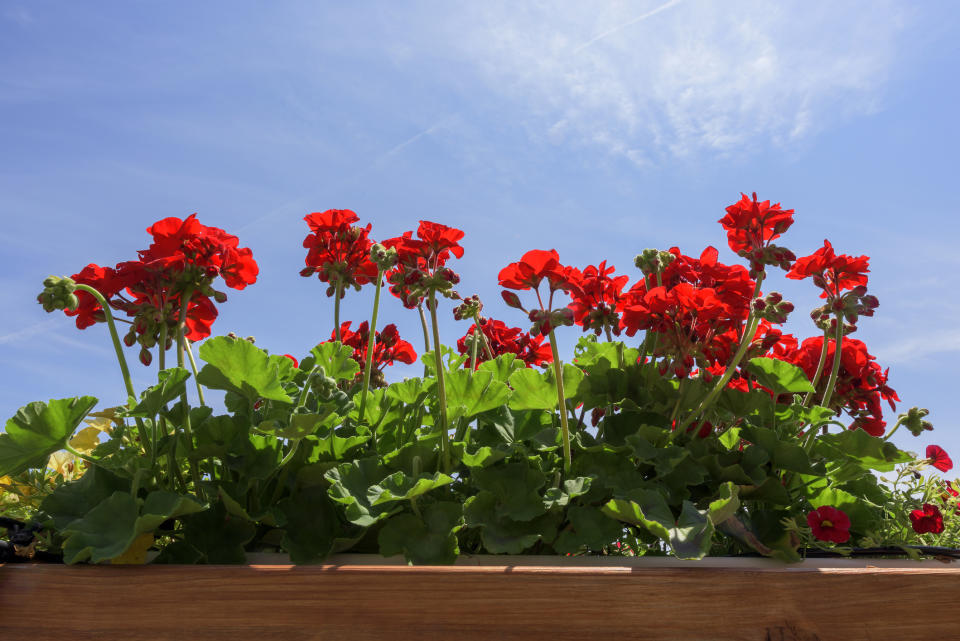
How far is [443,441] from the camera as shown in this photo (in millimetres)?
1293

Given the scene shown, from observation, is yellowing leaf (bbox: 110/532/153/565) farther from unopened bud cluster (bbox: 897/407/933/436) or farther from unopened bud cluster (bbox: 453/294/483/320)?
unopened bud cluster (bbox: 897/407/933/436)

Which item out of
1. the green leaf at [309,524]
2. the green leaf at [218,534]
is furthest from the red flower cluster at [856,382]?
the green leaf at [218,534]

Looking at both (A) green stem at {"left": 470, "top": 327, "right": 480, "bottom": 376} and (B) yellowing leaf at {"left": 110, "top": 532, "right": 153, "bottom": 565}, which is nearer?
(B) yellowing leaf at {"left": 110, "top": 532, "right": 153, "bottom": 565}

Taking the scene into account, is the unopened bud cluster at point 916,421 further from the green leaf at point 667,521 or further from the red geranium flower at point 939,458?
the green leaf at point 667,521

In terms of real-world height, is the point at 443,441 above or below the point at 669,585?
above

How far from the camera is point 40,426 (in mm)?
1234

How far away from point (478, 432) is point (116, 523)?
71cm

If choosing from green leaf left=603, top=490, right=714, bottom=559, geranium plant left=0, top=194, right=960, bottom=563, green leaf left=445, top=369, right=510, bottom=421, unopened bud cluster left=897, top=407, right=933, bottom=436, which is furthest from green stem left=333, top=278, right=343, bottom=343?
unopened bud cluster left=897, top=407, right=933, bottom=436

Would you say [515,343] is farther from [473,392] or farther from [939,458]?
[939,458]

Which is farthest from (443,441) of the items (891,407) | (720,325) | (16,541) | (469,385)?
(891,407)

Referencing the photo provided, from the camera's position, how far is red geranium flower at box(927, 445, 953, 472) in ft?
5.45

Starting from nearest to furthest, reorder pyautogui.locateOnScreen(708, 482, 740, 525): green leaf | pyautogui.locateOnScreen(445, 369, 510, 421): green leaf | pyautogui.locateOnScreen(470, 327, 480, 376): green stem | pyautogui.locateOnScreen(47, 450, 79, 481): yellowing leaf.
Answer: pyautogui.locateOnScreen(708, 482, 740, 525): green leaf
pyautogui.locateOnScreen(445, 369, 510, 421): green leaf
pyautogui.locateOnScreen(470, 327, 480, 376): green stem
pyautogui.locateOnScreen(47, 450, 79, 481): yellowing leaf

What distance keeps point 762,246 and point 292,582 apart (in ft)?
3.66

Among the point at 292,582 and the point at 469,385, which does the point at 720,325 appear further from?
the point at 292,582
